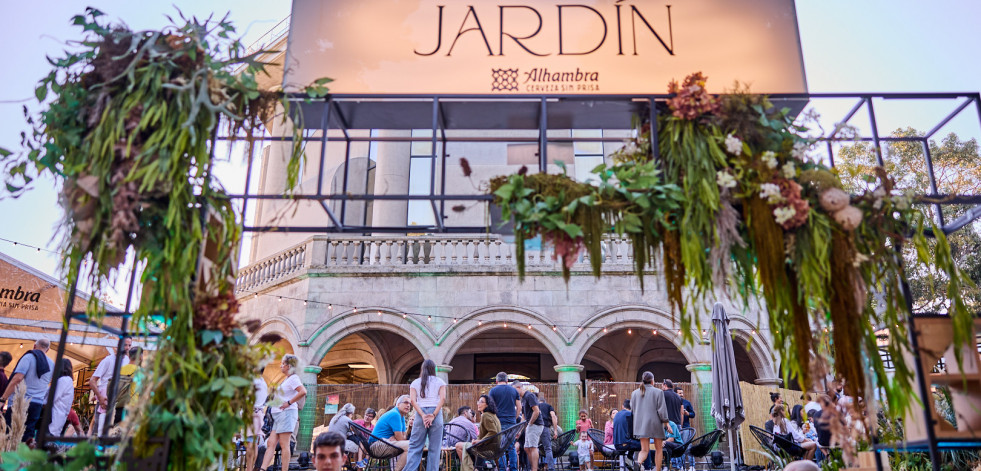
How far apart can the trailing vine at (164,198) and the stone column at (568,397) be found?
999 cm

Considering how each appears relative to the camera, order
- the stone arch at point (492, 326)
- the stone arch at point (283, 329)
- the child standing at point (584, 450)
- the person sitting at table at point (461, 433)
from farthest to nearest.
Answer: the stone arch at point (283, 329), the stone arch at point (492, 326), the child standing at point (584, 450), the person sitting at table at point (461, 433)

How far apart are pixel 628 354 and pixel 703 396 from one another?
308 centimetres

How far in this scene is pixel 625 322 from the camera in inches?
543

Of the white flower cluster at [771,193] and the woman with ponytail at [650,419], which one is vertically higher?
the white flower cluster at [771,193]

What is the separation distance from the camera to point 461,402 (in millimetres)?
12875

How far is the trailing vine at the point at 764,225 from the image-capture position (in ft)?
11.9

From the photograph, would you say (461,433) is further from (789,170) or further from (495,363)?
(495,363)

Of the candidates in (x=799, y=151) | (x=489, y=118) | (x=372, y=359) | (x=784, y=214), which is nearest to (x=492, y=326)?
(x=372, y=359)

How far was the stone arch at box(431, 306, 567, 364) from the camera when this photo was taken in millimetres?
13664

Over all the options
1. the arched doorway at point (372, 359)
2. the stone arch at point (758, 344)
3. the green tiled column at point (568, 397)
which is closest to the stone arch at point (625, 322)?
the green tiled column at point (568, 397)

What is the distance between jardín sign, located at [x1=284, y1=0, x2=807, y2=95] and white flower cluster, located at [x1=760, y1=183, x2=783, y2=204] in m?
0.97

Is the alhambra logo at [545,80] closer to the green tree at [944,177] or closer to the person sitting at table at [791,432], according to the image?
the person sitting at table at [791,432]

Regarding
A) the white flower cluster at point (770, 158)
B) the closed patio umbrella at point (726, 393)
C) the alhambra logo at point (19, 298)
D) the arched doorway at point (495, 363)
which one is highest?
the alhambra logo at point (19, 298)

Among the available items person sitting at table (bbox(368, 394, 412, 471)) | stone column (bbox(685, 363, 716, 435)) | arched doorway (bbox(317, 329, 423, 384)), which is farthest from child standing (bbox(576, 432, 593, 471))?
arched doorway (bbox(317, 329, 423, 384))
